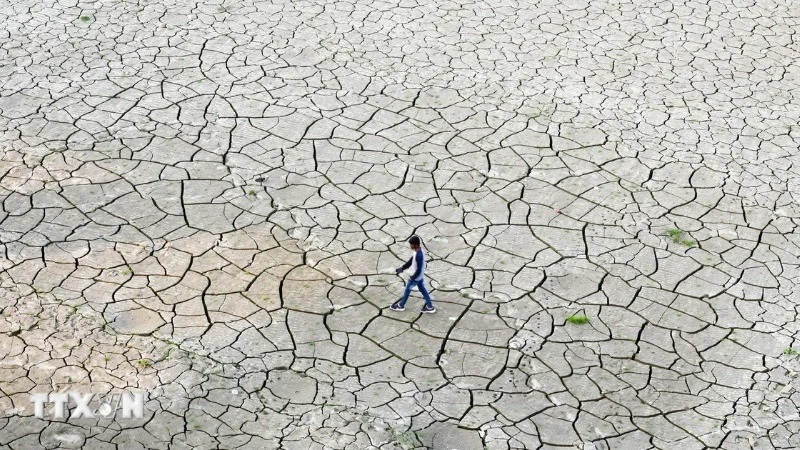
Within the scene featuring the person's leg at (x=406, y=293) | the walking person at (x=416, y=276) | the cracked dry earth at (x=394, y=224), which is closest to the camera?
the cracked dry earth at (x=394, y=224)

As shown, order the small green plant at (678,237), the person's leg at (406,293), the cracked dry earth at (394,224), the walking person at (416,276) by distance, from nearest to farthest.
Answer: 1. the cracked dry earth at (394,224)
2. the walking person at (416,276)
3. the person's leg at (406,293)
4. the small green plant at (678,237)

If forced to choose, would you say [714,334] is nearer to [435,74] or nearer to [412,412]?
[412,412]

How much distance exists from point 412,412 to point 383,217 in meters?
2.07

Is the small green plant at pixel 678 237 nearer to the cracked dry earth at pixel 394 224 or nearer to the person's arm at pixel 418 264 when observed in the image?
the cracked dry earth at pixel 394 224

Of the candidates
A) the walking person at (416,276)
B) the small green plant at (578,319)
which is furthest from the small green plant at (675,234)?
the walking person at (416,276)

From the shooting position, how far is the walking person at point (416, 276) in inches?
245

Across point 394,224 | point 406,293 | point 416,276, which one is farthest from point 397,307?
point 394,224

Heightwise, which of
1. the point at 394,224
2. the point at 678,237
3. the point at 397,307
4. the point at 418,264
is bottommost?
the point at 397,307

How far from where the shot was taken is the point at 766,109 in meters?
9.21

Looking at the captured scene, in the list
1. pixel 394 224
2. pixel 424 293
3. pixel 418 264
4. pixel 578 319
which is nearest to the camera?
pixel 418 264

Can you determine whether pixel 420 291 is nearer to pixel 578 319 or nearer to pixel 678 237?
pixel 578 319

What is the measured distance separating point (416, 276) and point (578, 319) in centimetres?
111

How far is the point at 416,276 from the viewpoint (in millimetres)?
6273

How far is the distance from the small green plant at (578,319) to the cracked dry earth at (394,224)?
64 mm
